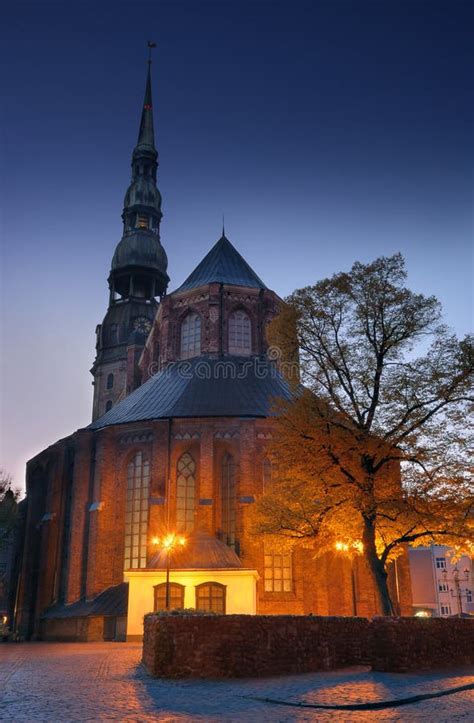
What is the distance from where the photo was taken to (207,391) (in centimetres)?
3862

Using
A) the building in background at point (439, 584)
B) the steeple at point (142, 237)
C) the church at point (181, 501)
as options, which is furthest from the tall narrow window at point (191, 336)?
the building in background at point (439, 584)

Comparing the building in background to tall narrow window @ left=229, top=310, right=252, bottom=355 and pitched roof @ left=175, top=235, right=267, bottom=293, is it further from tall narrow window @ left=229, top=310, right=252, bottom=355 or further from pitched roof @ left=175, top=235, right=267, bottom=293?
pitched roof @ left=175, top=235, right=267, bottom=293

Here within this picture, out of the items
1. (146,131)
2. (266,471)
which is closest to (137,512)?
(266,471)

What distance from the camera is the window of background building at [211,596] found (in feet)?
96.5

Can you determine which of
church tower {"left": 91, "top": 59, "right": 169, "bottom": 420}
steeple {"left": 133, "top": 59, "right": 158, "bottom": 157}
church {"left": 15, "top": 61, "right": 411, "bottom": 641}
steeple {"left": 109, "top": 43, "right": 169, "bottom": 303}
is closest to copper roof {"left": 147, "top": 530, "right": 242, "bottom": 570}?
church {"left": 15, "top": 61, "right": 411, "bottom": 641}

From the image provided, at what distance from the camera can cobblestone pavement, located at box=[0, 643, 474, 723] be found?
9844 millimetres

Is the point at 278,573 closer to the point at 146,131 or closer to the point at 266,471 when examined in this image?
the point at 266,471

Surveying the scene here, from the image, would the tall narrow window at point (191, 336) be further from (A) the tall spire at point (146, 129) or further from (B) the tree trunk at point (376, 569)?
(A) the tall spire at point (146, 129)

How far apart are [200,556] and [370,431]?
13.2 meters

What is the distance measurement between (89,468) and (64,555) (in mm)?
5234

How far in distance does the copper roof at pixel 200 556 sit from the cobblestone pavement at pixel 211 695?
524 inches

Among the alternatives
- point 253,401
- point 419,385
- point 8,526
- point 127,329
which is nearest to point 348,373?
point 419,385

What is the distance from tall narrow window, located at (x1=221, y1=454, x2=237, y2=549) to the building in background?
137ft

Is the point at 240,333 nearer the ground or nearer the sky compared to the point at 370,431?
nearer the sky
